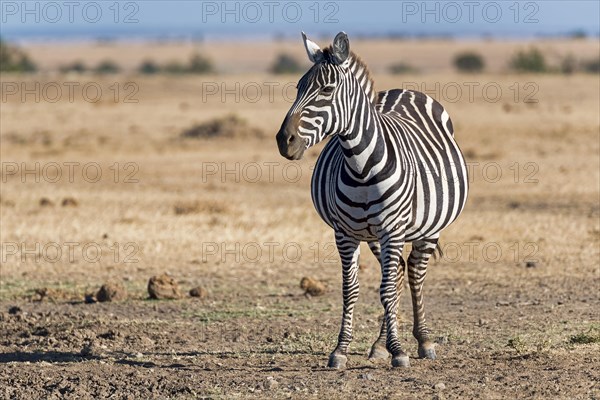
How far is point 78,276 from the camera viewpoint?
12312mm

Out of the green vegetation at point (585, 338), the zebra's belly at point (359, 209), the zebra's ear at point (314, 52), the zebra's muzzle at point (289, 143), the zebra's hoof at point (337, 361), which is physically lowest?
the zebra's hoof at point (337, 361)

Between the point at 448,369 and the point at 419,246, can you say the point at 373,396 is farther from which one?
the point at 419,246

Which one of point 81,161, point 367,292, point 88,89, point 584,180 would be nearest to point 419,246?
point 367,292

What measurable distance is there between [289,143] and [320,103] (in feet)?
1.33

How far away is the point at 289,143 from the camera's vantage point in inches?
271

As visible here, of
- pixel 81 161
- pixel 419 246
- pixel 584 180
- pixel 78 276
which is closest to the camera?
pixel 419 246

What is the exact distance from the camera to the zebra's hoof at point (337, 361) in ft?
25.3

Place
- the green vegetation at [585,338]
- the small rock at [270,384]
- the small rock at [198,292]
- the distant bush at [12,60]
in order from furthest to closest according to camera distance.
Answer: the distant bush at [12,60], the small rock at [198,292], the green vegetation at [585,338], the small rock at [270,384]

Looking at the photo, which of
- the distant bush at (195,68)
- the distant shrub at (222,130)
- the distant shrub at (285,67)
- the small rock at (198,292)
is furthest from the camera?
the distant bush at (195,68)

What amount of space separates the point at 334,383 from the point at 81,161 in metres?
17.1

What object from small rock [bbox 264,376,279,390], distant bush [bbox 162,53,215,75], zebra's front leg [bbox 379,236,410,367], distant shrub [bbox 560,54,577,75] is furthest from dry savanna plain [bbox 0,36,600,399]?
distant bush [bbox 162,53,215,75]
